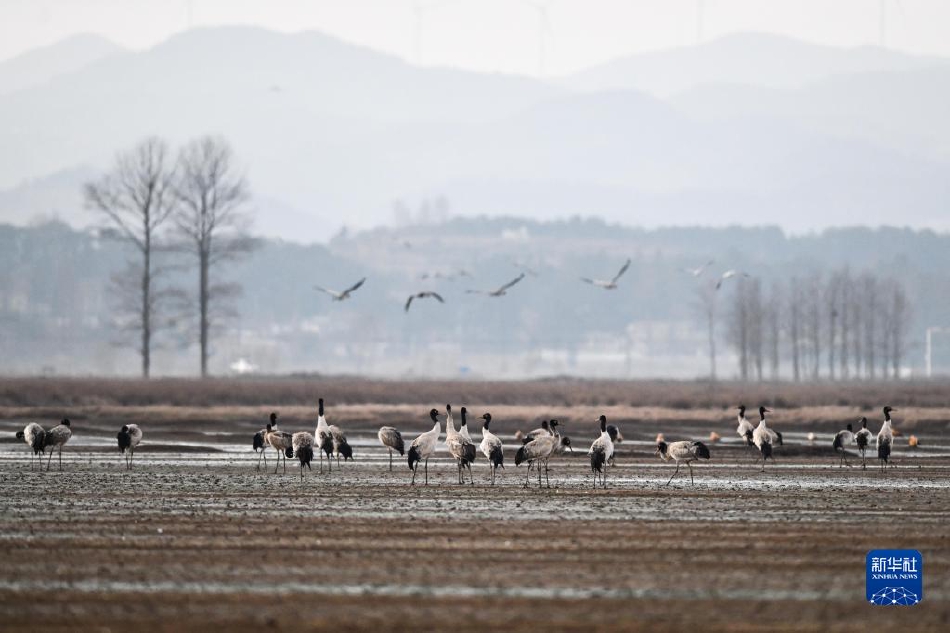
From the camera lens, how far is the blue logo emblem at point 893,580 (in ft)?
61.1

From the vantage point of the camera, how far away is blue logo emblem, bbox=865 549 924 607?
18609mm

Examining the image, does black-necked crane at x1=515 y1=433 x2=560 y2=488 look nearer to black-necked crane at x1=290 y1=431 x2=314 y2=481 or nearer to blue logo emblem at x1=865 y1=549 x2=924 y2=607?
black-necked crane at x1=290 y1=431 x2=314 y2=481

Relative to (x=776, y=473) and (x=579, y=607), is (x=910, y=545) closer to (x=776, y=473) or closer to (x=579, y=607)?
(x=579, y=607)

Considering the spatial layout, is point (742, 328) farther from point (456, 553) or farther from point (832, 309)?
point (456, 553)

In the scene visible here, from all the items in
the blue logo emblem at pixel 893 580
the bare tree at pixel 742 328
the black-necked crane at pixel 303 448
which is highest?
the bare tree at pixel 742 328

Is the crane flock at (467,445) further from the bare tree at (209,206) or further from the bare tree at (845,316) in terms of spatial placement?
the bare tree at (845,316)

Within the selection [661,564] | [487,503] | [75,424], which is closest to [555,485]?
[487,503]

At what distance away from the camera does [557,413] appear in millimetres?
71875

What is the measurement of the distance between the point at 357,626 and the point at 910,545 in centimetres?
922

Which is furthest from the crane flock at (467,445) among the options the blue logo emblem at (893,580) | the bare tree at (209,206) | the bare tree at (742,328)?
the bare tree at (742,328)

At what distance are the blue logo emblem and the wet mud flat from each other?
0.22 m

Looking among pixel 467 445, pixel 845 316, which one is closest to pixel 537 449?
pixel 467 445

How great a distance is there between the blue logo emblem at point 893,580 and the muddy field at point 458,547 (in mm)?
198

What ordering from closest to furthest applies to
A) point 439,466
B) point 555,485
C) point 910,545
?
1. point 910,545
2. point 555,485
3. point 439,466
